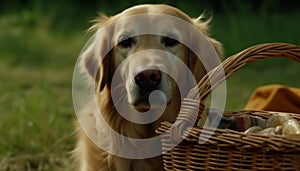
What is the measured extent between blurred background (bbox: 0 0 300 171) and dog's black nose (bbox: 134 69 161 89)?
1416 mm

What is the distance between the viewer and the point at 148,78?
2539mm

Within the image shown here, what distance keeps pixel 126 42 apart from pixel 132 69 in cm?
23

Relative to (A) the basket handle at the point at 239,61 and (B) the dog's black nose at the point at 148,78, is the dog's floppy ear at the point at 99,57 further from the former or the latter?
(A) the basket handle at the point at 239,61

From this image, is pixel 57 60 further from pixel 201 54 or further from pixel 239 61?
pixel 239 61

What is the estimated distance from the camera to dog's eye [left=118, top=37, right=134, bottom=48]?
282cm

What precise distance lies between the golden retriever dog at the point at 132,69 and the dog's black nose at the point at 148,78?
0.18 feet

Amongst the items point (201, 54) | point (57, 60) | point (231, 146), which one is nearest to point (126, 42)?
point (201, 54)

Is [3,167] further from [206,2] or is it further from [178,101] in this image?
[206,2]

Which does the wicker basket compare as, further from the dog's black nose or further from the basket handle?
the dog's black nose

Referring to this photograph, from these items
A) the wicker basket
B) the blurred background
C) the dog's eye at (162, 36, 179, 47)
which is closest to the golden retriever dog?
the dog's eye at (162, 36, 179, 47)

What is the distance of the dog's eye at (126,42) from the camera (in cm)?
282

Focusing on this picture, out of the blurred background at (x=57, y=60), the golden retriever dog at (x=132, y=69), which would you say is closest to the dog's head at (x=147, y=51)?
the golden retriever dog at (x=132, y=69)

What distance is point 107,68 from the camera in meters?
2.96

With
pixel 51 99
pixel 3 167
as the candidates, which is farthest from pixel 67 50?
pixel 3 167
